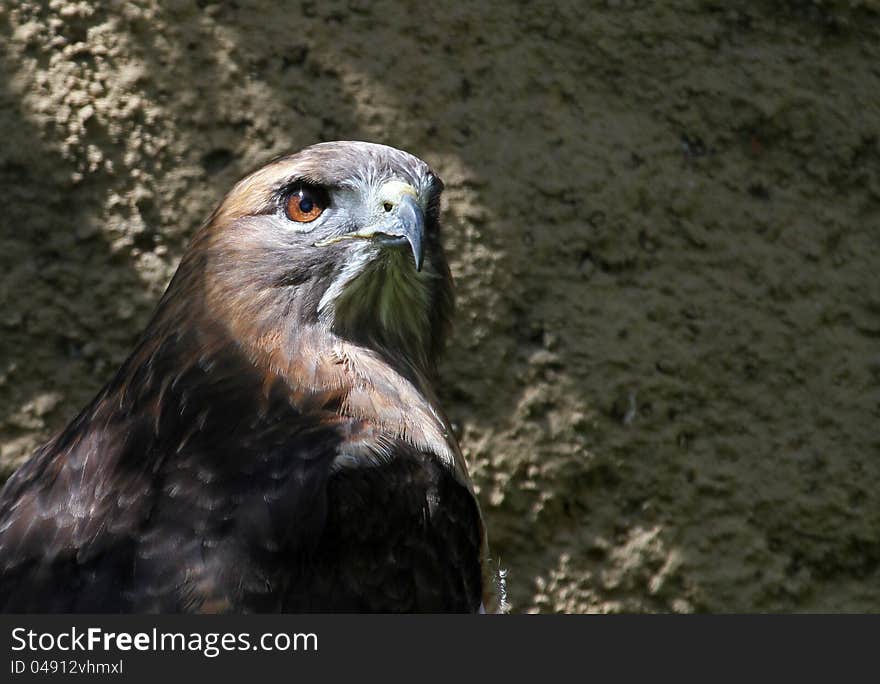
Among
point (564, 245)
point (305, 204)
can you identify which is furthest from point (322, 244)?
point (564, 245)

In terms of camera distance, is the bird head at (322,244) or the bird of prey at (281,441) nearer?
the bird of prey at (281,441)

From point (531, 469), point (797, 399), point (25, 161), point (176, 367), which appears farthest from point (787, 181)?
point (25, 161)

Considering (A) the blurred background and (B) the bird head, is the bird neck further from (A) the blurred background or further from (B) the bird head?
(A) the blurred background

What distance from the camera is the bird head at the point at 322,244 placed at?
377cm

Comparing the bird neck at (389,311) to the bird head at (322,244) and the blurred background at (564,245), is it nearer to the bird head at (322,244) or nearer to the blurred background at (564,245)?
the bird head at (322,244)

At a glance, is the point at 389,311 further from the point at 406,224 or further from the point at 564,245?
the point at 564,245

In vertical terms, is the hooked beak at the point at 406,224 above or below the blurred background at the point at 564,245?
above

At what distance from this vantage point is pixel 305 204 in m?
→ 3.85

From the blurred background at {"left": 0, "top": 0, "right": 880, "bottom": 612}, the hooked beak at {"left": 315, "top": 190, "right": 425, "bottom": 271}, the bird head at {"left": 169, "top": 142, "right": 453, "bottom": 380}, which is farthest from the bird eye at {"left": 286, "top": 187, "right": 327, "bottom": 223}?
the blurred background at {"left": 0, "top": 0, "right": 880, "bottom": 612}

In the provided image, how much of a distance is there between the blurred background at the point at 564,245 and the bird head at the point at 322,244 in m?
0.87

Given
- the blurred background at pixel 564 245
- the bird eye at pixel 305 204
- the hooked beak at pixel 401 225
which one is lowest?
the blurred background at pixel 564 245

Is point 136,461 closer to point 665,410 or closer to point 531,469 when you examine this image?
point 531,469

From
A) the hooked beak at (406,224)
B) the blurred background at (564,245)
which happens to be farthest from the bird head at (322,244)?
the blurred background at (564,245)

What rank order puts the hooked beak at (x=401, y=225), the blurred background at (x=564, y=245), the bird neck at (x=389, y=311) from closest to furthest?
the hooked beak at (x=401, y=225) → the bird neck at (x=389, y=311) → the blurred background at (x=564, y=245)
